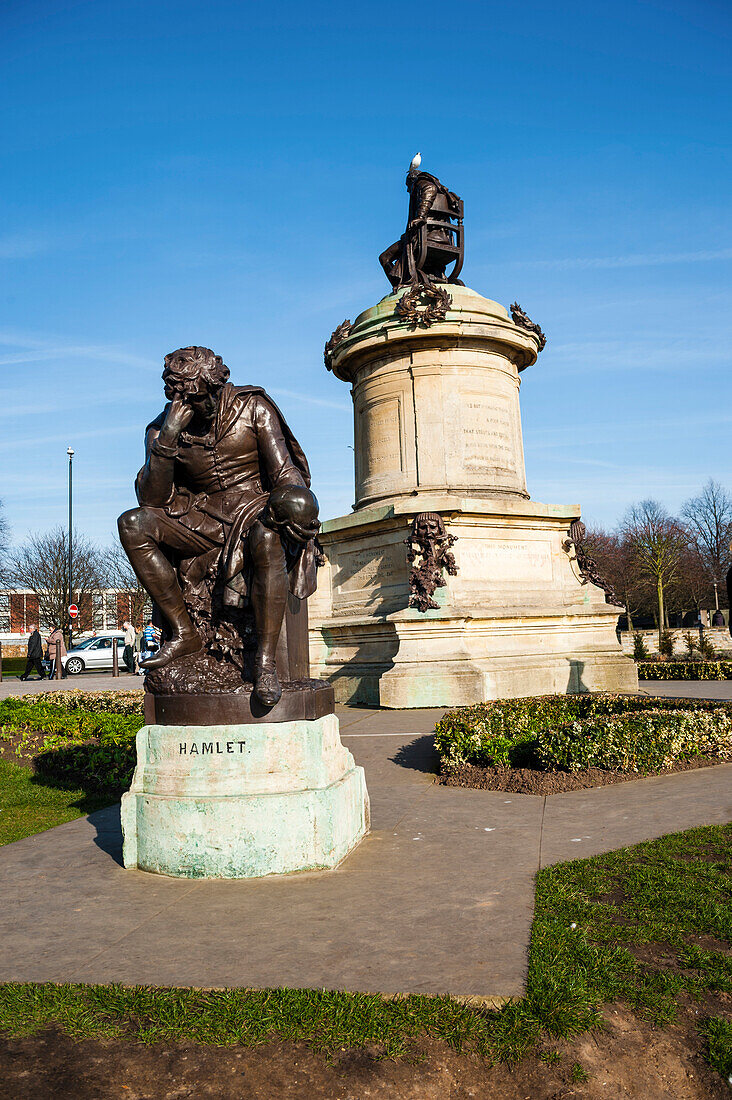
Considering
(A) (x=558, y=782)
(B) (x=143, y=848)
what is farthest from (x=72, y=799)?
(A) (x=558, y=782)

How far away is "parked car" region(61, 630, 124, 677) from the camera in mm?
35125

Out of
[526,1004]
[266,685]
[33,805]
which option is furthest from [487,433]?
[526,1004]

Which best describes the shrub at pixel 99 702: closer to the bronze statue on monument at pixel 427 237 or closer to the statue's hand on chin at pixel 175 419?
the statue's hand on chin at pixel 175 419

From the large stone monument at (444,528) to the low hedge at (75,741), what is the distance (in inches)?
166

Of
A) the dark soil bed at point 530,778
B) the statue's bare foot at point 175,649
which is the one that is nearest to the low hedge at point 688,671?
the dark soil bed at point 530,778

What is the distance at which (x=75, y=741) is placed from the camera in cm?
984

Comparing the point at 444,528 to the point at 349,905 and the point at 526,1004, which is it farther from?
the point at 526,1004

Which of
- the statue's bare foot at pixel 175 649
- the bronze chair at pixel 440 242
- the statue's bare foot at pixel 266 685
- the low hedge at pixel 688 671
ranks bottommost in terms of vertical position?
the low hedge at pixel 688 671

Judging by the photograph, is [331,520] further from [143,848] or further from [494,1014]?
[494,1014]

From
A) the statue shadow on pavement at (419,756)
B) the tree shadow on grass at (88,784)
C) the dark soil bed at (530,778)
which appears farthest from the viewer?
the statue shadow on pavement at (419,756)

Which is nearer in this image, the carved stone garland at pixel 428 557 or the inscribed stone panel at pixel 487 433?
the carved stone garland at pixel 428 557

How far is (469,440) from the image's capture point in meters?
15.3

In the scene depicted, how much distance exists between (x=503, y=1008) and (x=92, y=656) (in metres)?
35.9

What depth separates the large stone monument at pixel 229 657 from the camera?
15.5 ft
